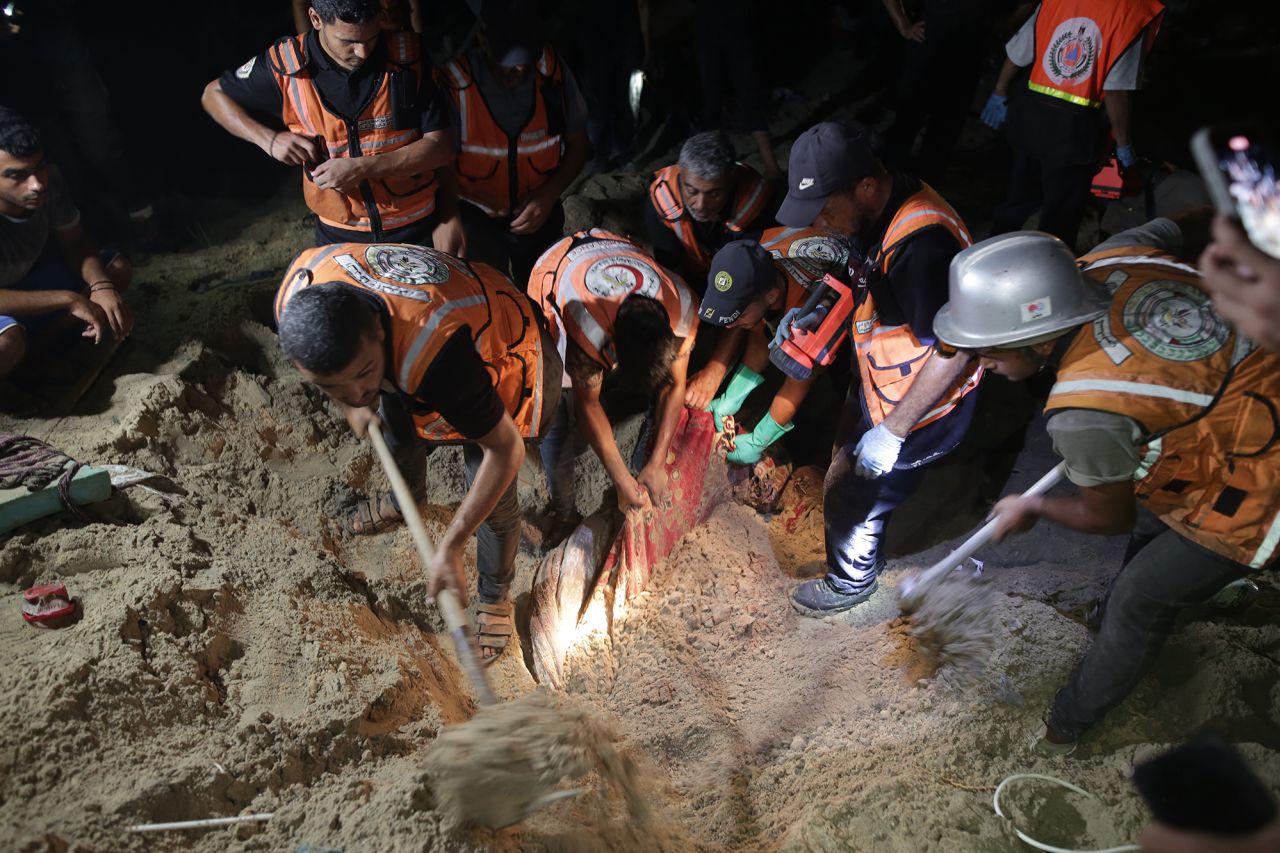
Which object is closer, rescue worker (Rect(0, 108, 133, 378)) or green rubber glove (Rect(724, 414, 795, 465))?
rescue worker (Rect(0, 108, 133, 378))

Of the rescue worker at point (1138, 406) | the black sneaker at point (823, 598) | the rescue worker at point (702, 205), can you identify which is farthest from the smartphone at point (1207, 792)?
the rescue worker at point (702, 205)

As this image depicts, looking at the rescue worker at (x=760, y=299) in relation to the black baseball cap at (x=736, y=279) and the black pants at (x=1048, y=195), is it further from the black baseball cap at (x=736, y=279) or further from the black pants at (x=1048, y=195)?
the black pants at (x=1048, y=195)

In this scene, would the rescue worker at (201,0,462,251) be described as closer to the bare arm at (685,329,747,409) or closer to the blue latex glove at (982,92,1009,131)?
the bare arm at (685,329,747,409)

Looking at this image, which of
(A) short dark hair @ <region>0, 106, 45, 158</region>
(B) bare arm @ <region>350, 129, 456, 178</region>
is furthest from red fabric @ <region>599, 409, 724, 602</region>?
(A) short dark hair @ <region>0, 106, 45, 158</region>

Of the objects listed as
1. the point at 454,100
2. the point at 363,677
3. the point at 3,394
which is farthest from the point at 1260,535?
the point at 3,394

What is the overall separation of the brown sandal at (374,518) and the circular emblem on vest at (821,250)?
75.9 inches

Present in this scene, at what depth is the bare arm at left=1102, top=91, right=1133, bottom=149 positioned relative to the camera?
3227 mm

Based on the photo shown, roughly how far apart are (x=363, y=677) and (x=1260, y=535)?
2302mm

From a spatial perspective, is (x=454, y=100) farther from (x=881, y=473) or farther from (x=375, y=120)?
(x=881, y=473)

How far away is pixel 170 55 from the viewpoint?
5586mm

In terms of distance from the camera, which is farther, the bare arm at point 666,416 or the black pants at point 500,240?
the black pants at point 500,240

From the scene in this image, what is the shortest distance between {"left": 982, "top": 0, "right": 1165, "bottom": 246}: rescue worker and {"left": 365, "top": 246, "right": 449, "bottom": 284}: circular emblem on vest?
2813 millimetres

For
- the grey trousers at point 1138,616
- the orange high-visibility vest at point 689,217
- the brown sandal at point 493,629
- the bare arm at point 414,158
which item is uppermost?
the bare arm at point 414,158

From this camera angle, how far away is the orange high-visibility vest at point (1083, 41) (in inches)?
121
